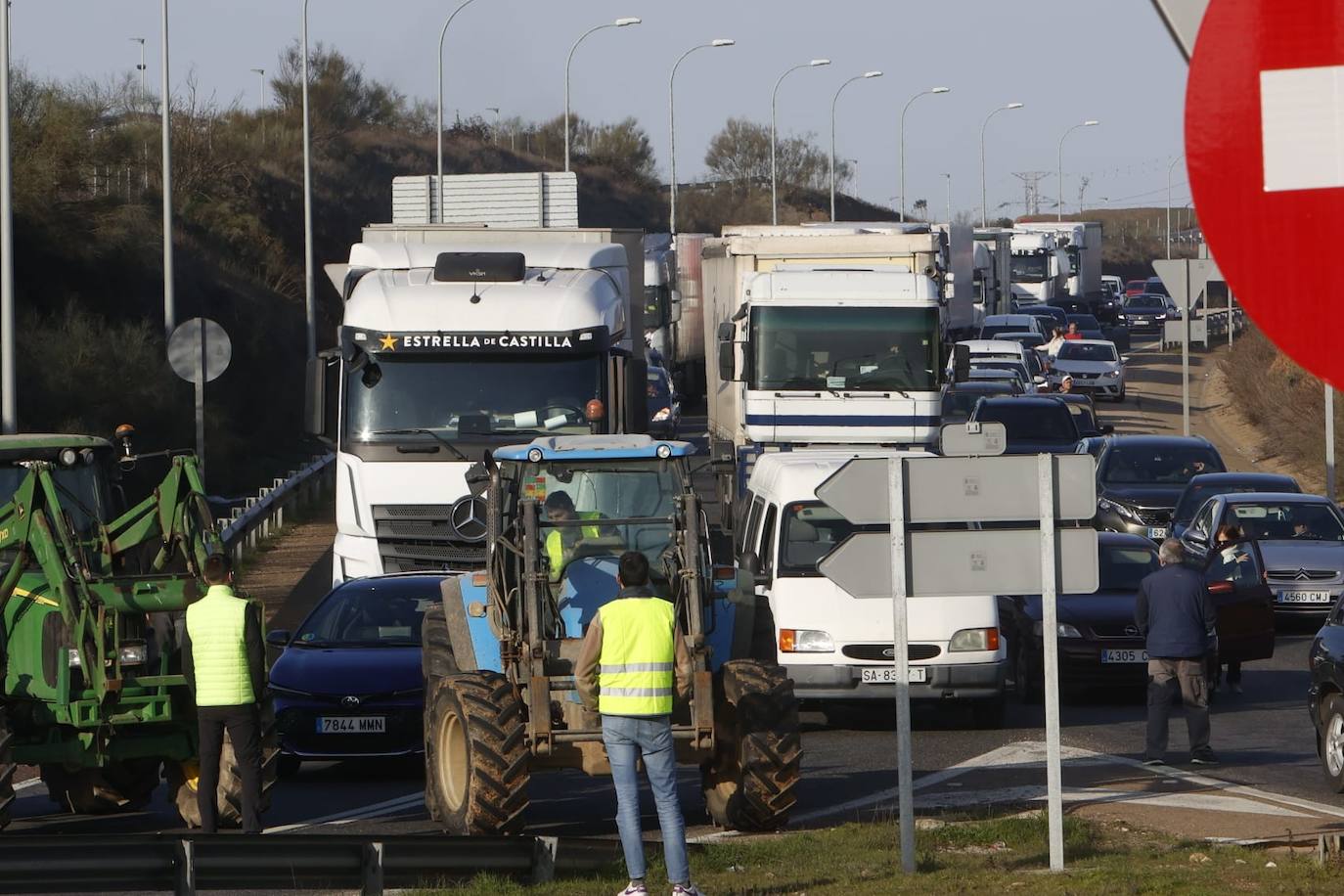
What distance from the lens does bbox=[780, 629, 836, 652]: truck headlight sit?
1650 centimetres

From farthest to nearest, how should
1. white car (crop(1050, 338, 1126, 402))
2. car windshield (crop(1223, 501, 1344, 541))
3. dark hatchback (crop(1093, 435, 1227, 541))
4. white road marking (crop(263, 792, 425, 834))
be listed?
1. white car (crop(1050, 338, 1126, 402))
2. dark hatchback (crop(1093, 435, 1227, 541))
3. car windshield (crop(1223, 501, 1344, 541))
4. white road marking (crop(263, 792, 425, 834))

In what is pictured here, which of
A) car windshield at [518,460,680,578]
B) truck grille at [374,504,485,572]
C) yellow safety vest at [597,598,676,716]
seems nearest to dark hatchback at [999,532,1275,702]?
truck grille at [374,504,485,572]

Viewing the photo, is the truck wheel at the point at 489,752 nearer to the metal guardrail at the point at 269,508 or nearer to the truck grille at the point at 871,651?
the truck grille at the point at 871,651

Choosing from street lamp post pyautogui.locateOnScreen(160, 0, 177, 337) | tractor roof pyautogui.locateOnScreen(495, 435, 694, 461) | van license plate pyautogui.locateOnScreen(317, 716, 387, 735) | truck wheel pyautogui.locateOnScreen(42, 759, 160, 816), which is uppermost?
street lamp post pyautogui.locateOnScreen(160, 0, 177, 337)

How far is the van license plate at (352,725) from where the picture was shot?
1445cm

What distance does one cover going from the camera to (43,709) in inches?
484

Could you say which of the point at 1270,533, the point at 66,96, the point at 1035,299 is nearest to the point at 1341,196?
the point at 1270,533

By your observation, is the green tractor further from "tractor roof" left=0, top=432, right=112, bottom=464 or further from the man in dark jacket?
the man in dark jacket

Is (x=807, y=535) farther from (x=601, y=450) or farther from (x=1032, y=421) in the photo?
(x=1032, y=421)

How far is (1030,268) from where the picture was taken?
7644 centimetres

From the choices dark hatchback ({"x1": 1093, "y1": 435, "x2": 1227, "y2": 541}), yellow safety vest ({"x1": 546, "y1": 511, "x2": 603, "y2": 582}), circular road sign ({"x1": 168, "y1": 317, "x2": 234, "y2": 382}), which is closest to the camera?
yellow safety vest ({"x1": 546, "y1": 511, "x2": 603, "y2": 582})

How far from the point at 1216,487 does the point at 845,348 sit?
6.49 meters

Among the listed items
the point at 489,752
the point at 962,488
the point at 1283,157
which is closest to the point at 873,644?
the point at 489,752

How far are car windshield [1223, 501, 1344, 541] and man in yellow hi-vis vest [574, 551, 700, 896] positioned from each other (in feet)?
52.0
